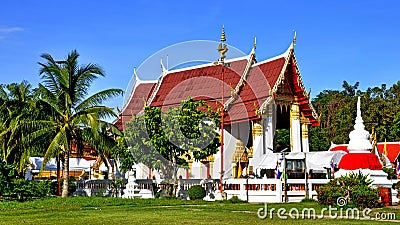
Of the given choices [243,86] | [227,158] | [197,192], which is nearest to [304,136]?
[243,86]

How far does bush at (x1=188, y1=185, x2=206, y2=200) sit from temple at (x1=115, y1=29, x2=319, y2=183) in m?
6.25

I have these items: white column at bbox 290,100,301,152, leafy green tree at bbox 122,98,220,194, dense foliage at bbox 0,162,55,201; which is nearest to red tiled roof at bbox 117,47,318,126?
white column at bbox 290,100,301,152

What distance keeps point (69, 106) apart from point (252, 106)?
11.0 m

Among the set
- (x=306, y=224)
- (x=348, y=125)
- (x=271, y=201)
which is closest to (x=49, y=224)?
(x=306, y=224)

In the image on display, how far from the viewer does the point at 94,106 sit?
94.6ft

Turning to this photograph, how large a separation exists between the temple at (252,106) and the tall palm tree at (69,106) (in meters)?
7.24

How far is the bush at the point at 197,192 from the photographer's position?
26.5 meters

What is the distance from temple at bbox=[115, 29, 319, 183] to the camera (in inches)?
1355

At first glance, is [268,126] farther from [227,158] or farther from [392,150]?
[392,150]

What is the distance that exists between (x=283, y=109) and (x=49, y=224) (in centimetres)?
2452

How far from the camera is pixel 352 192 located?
18.5 m

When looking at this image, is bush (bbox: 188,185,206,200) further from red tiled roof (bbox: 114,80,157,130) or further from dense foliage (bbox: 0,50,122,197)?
red tiled roof (bbox: 114,80,157,130)

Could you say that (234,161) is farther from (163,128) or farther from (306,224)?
(306,224)

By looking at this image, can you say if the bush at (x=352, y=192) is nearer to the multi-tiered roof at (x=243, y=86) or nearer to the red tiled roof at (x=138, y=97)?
the multi-tiered roof at (x=243, y=86)
